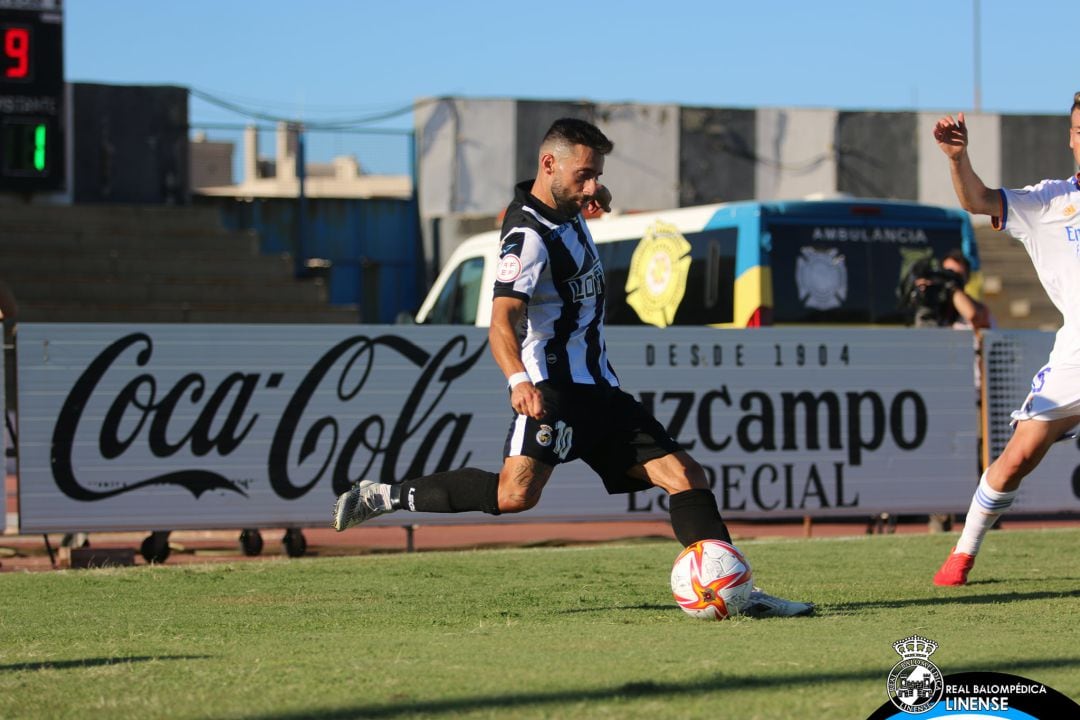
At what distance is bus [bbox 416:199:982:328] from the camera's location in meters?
14.6

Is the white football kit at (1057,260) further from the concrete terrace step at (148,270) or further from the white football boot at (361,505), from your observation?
the concrete terrace step at (148,270)

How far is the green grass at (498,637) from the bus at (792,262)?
5.41 metres

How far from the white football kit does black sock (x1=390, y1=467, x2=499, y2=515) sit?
2518mm

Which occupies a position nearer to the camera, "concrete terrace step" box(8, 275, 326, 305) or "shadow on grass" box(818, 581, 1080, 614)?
"shadow on grass" box(818, 581, 1080, 614)

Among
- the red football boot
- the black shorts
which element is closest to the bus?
the red football boot

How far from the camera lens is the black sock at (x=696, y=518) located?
6.34 m

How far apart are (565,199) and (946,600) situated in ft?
8.44

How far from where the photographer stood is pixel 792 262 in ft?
48.2

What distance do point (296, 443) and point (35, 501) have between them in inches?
69.1

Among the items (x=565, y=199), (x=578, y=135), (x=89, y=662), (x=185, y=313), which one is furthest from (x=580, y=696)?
(x=185, y=313)

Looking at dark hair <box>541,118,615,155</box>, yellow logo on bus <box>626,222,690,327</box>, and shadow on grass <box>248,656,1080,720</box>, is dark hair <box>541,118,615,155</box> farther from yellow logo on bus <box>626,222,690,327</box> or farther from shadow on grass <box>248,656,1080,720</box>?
yellow logo on bus <box>626,222,690,327</box>

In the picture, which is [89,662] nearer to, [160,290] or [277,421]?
[277,421]

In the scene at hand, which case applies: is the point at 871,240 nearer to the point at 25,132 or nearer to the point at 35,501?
the point at 35,501

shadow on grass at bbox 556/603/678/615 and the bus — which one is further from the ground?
the bus
